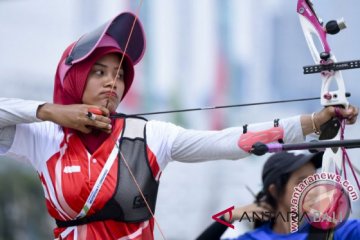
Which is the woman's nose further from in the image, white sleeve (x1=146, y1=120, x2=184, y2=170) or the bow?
the bow

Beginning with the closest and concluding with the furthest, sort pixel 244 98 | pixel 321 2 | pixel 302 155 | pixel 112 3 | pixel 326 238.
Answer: pixel 326 238 < pixel 302 155 < pixel 321 2 < pixel 244 98 < pixel 112 3

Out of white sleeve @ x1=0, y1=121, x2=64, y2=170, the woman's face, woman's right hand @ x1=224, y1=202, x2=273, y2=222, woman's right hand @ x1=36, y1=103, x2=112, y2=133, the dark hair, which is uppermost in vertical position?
the woman's face

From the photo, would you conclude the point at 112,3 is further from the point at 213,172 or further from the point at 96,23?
the point at 213,172

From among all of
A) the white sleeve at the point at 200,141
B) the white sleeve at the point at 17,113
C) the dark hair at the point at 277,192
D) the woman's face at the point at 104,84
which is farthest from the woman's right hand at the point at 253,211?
the white sleeve at the point at 17,113

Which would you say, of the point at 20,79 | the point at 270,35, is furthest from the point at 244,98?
the point at 20,79

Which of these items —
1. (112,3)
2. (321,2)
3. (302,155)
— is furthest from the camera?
(112,3)

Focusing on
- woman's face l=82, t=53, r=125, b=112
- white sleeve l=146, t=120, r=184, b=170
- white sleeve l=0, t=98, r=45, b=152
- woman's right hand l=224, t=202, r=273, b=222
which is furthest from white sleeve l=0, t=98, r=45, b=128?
woman's right hand l=224, t=202, r=273, b=222

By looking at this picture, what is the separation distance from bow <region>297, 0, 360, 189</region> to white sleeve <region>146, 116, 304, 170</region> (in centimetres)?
10

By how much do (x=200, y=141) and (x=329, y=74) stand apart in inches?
14.5

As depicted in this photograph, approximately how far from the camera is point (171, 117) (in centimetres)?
333

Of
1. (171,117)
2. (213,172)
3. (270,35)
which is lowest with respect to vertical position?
(213,172)

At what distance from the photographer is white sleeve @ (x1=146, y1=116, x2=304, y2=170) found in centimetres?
207

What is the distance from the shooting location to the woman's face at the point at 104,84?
2.21 m

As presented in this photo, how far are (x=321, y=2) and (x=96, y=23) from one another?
99cm
